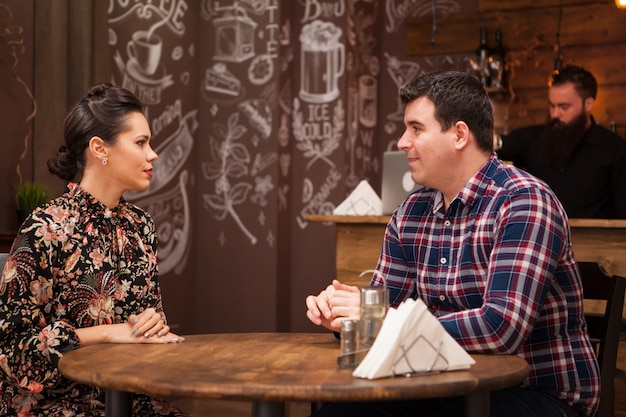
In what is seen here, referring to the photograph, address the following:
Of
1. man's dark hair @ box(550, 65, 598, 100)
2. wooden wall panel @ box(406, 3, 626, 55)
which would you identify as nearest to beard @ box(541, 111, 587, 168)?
man's dark hair @ box(550, 65, 598, 100)

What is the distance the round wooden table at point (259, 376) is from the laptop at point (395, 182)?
6.75 ft

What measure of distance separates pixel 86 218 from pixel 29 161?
1.75 meters

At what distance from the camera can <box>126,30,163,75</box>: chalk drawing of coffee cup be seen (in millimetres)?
4773

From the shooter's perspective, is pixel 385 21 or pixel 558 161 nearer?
pixel 558 161

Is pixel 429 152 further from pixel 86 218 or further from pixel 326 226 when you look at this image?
pixel 326 226

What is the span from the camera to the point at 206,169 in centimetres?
540

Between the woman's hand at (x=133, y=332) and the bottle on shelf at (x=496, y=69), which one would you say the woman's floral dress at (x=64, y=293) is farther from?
the bottle on shelf at (x=496, y=69)

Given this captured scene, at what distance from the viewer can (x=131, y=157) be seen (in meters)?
2.46

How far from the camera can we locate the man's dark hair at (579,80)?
4.52 m

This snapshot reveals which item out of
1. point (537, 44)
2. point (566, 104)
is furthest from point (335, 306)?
point (537, 44)

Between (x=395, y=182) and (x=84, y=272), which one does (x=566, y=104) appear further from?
(x=84, y=272)

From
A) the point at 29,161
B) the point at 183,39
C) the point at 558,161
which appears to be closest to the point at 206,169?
the point at 183,39

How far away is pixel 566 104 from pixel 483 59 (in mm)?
1004

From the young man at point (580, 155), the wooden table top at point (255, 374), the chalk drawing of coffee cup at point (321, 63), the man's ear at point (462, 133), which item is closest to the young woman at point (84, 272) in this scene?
the wooden table top at point (255, 374)
